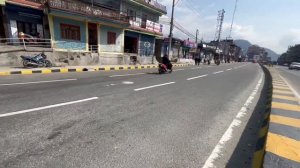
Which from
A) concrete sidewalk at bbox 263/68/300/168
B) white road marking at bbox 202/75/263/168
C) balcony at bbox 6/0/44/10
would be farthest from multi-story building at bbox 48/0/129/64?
concrete sidewalk at bbox 263/68/300/168

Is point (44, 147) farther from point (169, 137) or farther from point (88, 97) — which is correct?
point (88, 97)

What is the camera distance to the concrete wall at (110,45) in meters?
23.0

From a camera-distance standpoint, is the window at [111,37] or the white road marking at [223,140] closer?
the white road marking at [223,140]

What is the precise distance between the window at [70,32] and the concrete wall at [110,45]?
10.0 ft

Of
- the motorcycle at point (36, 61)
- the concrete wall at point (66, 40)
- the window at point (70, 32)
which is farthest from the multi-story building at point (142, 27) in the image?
the motorcycle at point (36, 61)

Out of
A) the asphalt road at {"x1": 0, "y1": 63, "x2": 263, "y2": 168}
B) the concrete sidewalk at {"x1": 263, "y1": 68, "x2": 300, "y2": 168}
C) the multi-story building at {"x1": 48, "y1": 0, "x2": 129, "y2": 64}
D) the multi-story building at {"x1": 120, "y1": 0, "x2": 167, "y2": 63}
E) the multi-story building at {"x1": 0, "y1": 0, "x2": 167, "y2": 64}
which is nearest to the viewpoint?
the concrete sidewalk at {"x1": 263, "y1": 68, "x2": 300, "y2": 168}

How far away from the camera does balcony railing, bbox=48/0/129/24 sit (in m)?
17.3

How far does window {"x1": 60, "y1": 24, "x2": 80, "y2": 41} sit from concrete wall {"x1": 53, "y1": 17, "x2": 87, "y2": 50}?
310 mm

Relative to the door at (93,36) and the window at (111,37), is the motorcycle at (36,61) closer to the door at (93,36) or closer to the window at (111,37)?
the door at (93,36)

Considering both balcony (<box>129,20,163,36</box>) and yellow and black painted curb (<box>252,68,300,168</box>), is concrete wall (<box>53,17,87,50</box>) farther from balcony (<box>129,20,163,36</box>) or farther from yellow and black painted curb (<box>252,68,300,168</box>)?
yellow and black painted curb (<box>252,68,300,168</box>)

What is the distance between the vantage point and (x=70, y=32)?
19828mm

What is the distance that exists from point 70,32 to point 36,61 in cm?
639

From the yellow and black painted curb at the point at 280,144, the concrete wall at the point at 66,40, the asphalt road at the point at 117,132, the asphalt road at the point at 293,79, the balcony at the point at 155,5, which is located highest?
the balcony at the point at 155,5

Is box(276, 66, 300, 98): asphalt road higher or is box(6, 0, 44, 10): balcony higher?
box(6, 0, 44, 10): balcony
